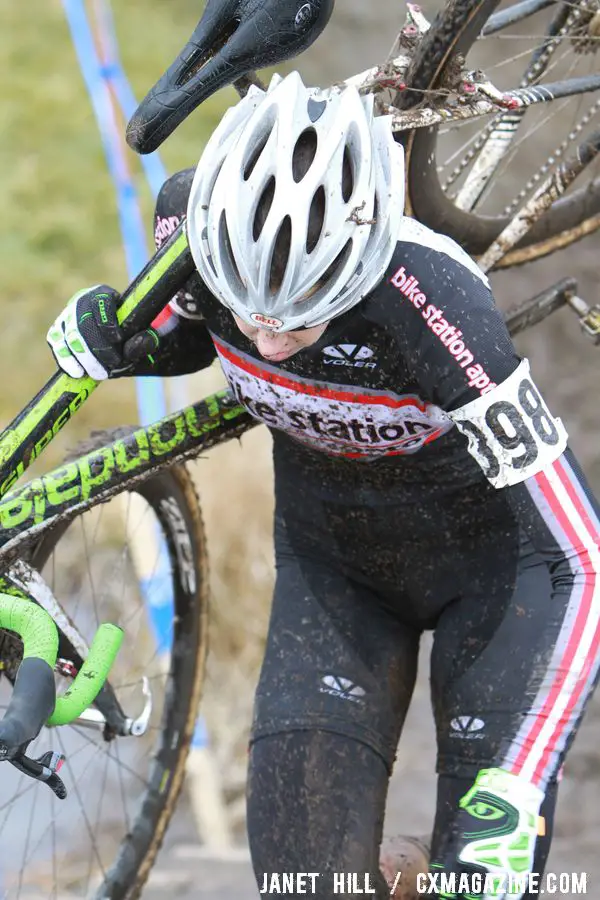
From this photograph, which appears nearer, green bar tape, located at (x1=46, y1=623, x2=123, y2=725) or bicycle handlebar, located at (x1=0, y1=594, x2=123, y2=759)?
bicycle handlebar, located at (x1=0, y1=594, x2=123, y2=759)

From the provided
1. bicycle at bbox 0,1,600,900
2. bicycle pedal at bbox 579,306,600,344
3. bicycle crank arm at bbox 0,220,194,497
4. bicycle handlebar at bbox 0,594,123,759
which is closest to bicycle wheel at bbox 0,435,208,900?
bicycle at bbox 0,1,600,900

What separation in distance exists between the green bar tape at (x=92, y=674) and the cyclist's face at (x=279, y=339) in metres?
0.59

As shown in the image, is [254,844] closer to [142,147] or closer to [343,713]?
[343,713]

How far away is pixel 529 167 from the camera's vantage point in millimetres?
7461

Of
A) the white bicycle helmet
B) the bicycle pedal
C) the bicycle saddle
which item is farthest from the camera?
the bicycle pedal

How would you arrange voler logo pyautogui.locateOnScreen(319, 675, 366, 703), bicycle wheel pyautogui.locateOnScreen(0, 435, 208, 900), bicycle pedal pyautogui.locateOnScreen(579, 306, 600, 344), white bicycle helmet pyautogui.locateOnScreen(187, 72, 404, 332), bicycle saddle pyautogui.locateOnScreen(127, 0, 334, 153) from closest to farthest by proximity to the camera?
white bicycle helmet pyautogui.locateOnScreen(187, 72, 404, 332) < bicycle saddle pyautogui.locateOnScreen(127, 0, 334, 153) < voler logo pyautogui.locateOnScreen(319, 675, 366, 703) < bicycle wheel pyautogui.locateOnScreen(0, 435, 208, 900) < bicycle pedal pyautogui.locateOnScreen(579, 306, 600, 344)

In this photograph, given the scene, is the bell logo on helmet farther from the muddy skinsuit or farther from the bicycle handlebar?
the bicycle handlebar

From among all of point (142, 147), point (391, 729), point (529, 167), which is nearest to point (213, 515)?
point (529, 167)

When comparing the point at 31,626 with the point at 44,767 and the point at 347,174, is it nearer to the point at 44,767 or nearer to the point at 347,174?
the point at 44,767

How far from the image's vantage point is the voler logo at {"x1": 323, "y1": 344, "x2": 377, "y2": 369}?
2613 mm

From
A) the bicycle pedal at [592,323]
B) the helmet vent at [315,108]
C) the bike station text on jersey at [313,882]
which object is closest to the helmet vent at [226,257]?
the helmet vent at [315,108]

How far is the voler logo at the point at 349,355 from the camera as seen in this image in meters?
2.61

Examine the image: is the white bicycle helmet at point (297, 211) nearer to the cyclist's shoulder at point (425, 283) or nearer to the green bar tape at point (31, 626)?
the cyclist's shoulder at point (425, 283)

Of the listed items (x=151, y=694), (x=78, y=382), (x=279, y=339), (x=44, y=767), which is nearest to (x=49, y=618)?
(x=44, y=767)
